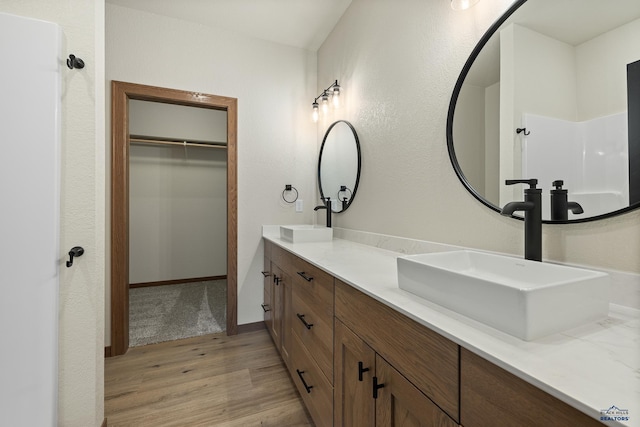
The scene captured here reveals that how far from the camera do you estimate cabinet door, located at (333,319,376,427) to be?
0.86 meters

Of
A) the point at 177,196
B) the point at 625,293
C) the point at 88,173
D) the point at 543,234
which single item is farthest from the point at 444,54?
the point at 177,196

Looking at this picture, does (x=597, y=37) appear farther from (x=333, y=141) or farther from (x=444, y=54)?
(x=333, y=141)

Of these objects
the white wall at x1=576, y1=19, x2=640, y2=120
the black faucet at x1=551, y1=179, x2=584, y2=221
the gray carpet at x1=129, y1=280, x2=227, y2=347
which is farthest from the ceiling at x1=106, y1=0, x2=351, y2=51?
the gray carpet at x1=129, y1=280, x2=227, y2=347

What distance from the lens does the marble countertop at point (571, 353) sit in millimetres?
379

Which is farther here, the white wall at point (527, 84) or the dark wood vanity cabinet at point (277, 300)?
the dark wood vanity cabinet at point (277, 300)

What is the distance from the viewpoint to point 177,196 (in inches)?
155

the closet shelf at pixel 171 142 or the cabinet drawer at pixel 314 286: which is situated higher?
the closet shelf at pixel 171 142

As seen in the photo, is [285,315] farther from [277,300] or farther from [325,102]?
[325,102]

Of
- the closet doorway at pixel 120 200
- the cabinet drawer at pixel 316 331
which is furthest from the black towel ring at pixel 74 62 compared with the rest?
the cabinet drawer at pixel 316 331

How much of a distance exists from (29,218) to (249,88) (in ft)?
6.25

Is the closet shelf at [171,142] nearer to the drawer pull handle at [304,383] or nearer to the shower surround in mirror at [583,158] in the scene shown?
the drawer pull handle at [304,383]

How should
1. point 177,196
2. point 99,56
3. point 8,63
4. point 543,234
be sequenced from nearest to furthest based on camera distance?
1. point 543,234
2. point 8,63
3. point 99,56
4. point 177,196

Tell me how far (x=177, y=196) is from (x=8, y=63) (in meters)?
2.96

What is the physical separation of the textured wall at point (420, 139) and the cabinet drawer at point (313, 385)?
0.84 m
